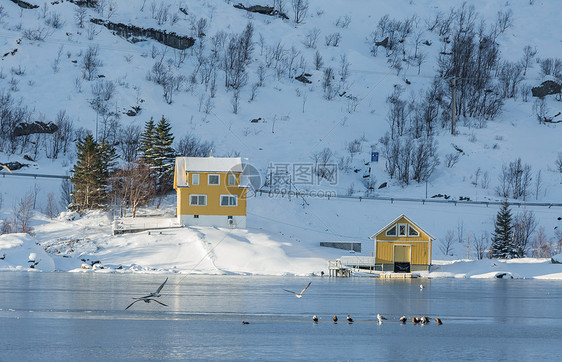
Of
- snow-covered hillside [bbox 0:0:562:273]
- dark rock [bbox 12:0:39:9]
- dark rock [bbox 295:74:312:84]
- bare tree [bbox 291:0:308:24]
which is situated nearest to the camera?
snow-covered hillside [bbox 0:0:562:273]

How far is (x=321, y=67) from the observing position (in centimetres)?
14362

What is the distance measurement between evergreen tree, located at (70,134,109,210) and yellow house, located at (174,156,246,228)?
10.5 metres

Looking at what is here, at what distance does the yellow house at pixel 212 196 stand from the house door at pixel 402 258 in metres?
15.3

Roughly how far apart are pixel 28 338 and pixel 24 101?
299ft

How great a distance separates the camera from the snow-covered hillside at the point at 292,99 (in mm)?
86062

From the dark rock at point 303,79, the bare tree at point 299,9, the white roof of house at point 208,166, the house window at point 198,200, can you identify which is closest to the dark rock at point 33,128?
the white roof of house at point 208,166

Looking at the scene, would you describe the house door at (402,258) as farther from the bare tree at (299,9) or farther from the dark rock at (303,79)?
the bare tree at (299,9)

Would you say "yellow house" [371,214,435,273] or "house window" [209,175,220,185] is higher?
"house window" [209,175,220,185]

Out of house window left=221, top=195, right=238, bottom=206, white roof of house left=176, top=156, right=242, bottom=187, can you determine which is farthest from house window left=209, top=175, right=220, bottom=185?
house window left=221, top=195, right=238, bottom=206

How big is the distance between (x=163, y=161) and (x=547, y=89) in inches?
3118

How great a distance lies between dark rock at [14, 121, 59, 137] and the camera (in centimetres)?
10612

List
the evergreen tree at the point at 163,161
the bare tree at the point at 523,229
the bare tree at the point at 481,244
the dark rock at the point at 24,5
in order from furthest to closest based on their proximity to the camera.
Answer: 1. the dark rock at the point at 24,5
2. the evergreen tree at the point at 163,161
3. the bare tree at the point at 523,229
4. the bare tree at the point at 481,244

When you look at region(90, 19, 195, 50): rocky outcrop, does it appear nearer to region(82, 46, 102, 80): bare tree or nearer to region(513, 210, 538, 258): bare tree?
region(82, 46, 102, 80): bare tree

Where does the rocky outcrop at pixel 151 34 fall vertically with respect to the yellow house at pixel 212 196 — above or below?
above
